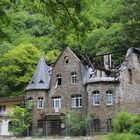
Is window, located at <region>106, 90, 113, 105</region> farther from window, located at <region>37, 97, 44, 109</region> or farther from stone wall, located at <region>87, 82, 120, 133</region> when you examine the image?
window, located at <region>37, 97, 44, 109</region>

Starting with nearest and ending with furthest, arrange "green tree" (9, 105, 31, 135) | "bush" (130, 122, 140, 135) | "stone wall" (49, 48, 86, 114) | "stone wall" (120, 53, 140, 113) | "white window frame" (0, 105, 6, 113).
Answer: "bush" (130, 122, 140, 135), "green tree" (9, 105, 31, 135), "stone wall" (120, 53, 140, 113), "stone wall" (49, 48, 86, 114), "white window frame" (0, 105, 6, 113)

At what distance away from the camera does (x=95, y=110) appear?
4188cm

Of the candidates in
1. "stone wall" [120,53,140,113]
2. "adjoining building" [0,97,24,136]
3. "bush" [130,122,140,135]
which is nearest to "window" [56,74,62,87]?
"adjoining building" [0,97,24,136]

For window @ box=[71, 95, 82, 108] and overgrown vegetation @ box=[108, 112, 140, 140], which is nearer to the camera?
overgrown vegetation @ box=[108, 112, 140, 140]

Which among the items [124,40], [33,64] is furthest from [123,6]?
[33,64]

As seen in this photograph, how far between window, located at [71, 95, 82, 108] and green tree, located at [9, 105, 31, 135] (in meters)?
5.44

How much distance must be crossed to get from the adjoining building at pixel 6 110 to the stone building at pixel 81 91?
5.22 meters

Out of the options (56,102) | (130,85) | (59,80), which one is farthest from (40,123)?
(130,85)

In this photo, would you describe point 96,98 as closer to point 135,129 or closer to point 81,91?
point 81,91

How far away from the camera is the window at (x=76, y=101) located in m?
43.8

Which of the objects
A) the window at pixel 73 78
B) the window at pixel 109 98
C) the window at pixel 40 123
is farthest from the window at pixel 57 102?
the window at pixel 109 98

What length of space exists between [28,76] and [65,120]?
58.4ft

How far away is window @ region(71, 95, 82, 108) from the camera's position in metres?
43.8

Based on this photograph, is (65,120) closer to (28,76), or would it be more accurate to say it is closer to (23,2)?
(28,76)
